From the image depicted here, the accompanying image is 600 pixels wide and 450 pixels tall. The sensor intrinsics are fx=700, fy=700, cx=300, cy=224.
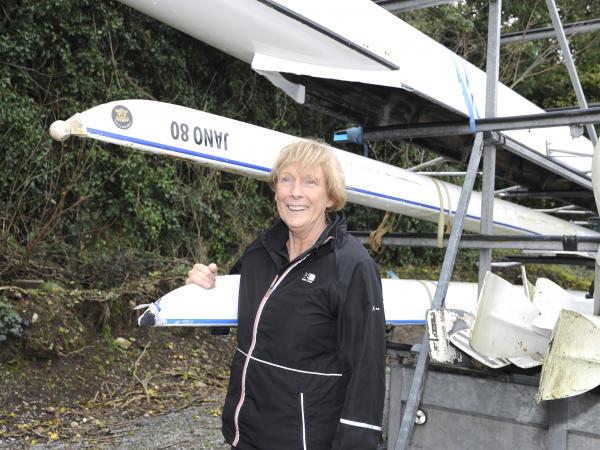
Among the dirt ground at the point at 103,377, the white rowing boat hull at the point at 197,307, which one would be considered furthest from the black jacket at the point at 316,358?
the dirt ground at the point at 103,377

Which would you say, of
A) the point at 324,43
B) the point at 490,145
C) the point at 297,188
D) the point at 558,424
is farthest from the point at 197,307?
the point at 490,145

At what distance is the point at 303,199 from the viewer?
2133mm

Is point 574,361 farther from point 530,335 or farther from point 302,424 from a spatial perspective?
point 302,424

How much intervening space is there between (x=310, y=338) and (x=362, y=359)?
0.54 ft

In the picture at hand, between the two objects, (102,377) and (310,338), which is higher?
(310,338)

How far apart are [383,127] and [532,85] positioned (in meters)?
10.6

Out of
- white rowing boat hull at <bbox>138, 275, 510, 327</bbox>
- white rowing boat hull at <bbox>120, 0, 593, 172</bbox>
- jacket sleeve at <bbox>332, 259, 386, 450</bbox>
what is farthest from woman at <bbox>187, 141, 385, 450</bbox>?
white rowing boat hull at <bbox>120, 0, 593, 172</bbox>

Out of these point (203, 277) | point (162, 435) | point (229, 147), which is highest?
point (229, 147)

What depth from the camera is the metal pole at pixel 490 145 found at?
421 centimetres

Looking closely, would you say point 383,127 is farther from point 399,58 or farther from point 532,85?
point 532,85

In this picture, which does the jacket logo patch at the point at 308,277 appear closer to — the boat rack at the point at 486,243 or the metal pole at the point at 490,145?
the boat rack at the point at 486,243

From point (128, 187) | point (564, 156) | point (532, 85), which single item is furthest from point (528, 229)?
point (532, 85)

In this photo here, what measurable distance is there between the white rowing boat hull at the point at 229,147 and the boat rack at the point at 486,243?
0.32 m

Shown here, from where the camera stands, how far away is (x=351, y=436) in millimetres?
1904
